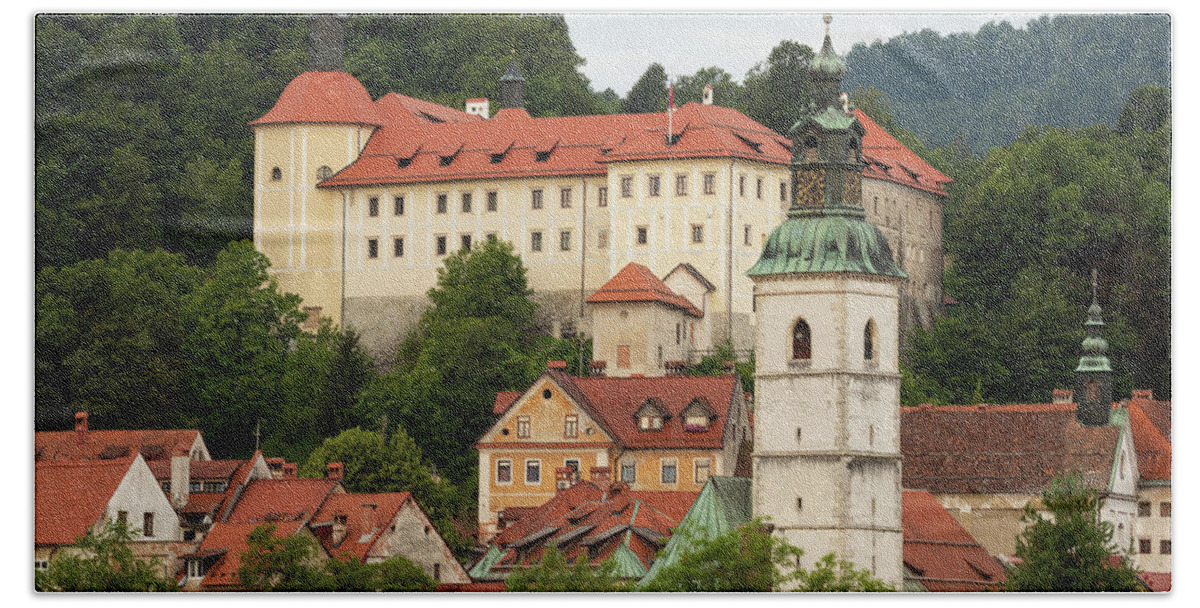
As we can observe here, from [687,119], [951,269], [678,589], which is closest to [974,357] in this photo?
[951,269]

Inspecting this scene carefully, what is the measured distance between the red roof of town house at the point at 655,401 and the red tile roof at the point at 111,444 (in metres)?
4.80

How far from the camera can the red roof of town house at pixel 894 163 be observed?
35000 mm

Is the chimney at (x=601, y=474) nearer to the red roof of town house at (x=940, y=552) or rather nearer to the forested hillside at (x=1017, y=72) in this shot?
the red roof of town house at (x=940, y=552)

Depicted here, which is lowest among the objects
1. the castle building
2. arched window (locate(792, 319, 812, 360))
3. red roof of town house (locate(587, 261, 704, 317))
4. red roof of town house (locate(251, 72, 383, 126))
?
arched window (locate(792, 319, 812, 360))

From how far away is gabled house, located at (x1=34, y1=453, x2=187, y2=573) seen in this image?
97.5 ft

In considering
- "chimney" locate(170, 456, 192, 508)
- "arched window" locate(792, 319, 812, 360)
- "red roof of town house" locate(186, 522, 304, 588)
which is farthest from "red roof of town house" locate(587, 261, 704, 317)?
"red roof of town house" locate(186, 522, 304, 588)

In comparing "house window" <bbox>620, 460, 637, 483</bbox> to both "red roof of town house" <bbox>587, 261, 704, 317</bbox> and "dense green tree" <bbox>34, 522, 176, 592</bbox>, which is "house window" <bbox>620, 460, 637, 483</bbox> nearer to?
"red roof of town house" <bbox>587, 261, 704, 317</bbox>

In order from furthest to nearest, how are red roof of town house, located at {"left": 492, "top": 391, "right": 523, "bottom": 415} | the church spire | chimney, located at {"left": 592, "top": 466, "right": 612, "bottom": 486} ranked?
1. red roof of town house, located at {"left": 492, "top": 391, "right": 523, "bottom": 415}
2. chimney, located at {"left": 592, "top": 466, "right": 612, "bottom": 486}
3. the church spire

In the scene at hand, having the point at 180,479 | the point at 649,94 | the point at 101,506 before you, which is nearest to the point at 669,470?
the point at 649,94

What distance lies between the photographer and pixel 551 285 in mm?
42219

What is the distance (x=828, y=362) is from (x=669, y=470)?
157 inches

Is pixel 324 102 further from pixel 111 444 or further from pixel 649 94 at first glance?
pixel 111 444

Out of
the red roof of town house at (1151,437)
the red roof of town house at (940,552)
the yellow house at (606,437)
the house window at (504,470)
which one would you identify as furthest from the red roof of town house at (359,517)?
the red roof of town house at (1151,437)

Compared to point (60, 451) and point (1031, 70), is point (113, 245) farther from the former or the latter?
point (1031, 70)
